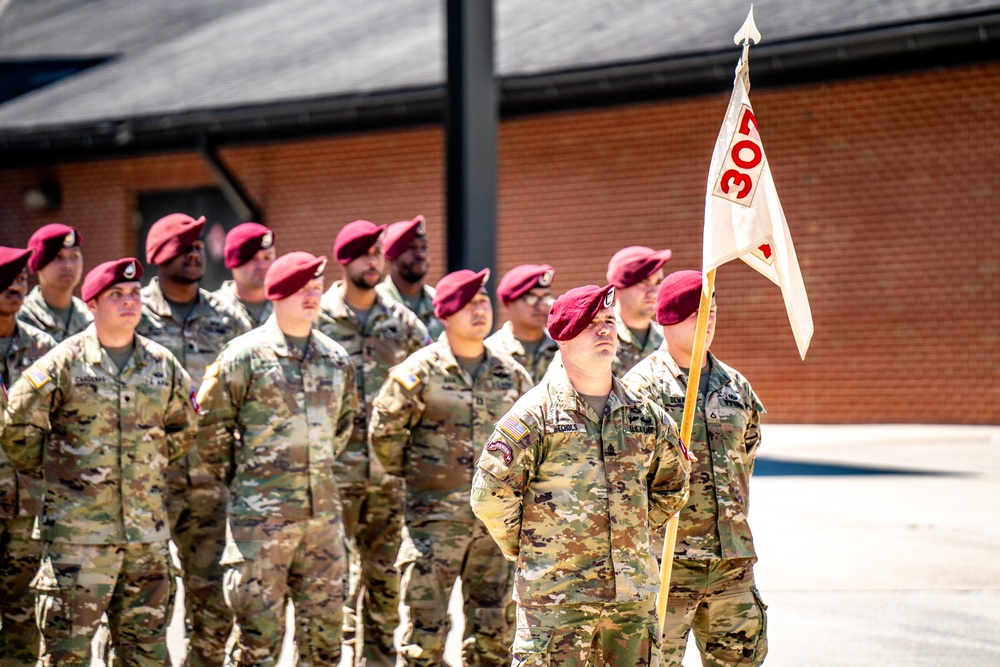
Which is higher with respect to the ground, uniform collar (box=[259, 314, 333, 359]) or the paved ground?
uniform collar (box=[259, 314, 333, 359])

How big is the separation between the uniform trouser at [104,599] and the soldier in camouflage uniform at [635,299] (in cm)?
291

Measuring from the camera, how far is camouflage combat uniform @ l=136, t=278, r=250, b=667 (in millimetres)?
6910

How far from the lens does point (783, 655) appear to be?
7305 millimetres

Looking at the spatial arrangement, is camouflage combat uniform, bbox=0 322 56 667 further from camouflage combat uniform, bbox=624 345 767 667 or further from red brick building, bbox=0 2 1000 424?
red brick building, bbox=0 2 1000 424

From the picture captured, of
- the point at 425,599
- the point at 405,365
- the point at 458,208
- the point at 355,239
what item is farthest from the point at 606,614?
the point at 458,208

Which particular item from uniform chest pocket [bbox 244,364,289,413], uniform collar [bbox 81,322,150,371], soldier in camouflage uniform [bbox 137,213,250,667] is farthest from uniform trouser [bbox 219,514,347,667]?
uniform collar [bbox 81,322,150,371]

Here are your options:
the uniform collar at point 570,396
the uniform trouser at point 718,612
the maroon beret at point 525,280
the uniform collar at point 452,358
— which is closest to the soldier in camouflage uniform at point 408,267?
the maroon beret at point 525,280

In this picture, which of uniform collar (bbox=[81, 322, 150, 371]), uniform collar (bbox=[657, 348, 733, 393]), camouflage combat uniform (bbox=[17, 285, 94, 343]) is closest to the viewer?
uniform collar (bbox=[657, 348, 733, 393])

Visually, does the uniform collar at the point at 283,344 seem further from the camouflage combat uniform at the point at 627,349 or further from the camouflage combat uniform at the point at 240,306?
the camouflage combat uniform at the point at 627,349

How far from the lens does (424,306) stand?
8.61 meters

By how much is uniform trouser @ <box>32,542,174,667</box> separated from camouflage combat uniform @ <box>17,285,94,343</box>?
214cm

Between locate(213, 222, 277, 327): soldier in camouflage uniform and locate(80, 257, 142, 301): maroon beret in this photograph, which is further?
locate(213, 222, 277, 327): soldier in camouflage uniform

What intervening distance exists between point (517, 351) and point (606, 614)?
9.50 feet

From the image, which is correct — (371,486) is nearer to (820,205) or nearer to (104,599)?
(104,599)
